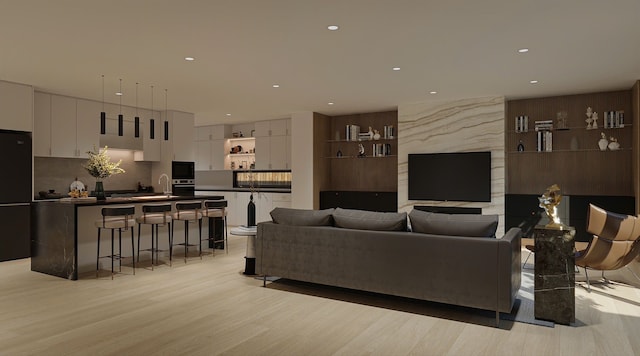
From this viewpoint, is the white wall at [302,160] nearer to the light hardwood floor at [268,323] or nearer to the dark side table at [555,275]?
the light hardwood floor at [268,323]

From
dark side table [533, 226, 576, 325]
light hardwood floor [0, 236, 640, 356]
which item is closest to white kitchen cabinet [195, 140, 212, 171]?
light hardwood floor [0, 236, 640, 356]

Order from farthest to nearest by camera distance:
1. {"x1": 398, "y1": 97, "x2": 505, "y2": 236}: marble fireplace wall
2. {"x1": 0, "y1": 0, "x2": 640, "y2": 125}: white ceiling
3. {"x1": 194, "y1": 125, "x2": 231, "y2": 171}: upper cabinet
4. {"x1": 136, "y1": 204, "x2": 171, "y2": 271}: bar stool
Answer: {"x1": 194, "y1": 125, "x2": 231, "y2": 171}: upper cabinet → {"x1": 398, "y1": 97, "x2": 505, "y2": 236}: marble fireplace wall → {"x1": 136, "y1": 204, "x2": 171, "y2": 271}: bar stool → {"x1": 0, "y1": 0, "x2": 640, "y2": 125}: white ceiling

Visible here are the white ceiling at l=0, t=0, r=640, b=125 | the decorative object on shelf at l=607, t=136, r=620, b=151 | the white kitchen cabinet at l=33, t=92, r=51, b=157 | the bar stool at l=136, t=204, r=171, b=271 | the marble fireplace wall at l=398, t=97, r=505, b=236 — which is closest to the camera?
the white ceiling at l=0, t=0, r=640, b=125

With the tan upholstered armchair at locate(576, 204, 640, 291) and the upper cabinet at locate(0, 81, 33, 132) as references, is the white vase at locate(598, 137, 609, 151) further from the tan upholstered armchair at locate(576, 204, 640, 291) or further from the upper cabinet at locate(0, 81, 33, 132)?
the upper cabinet at locate(0, 81, 33, 132)

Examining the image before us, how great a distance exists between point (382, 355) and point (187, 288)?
2704mm

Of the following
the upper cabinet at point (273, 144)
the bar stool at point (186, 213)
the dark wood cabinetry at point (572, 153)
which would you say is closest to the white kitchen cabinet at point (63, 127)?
the bar stool at point (186, 213)

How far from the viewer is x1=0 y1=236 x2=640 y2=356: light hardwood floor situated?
3.19 m

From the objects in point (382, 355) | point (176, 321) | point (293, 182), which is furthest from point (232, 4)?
point (293, 182)

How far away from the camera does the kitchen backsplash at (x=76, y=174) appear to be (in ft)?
25.6

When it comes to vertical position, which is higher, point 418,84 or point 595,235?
point 418,84

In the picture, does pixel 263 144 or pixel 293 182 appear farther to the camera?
pixel 263 144

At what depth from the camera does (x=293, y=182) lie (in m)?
9.84

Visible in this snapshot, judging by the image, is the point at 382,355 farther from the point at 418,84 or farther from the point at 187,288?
the point at 418,84

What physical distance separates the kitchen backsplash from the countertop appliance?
682 mm
